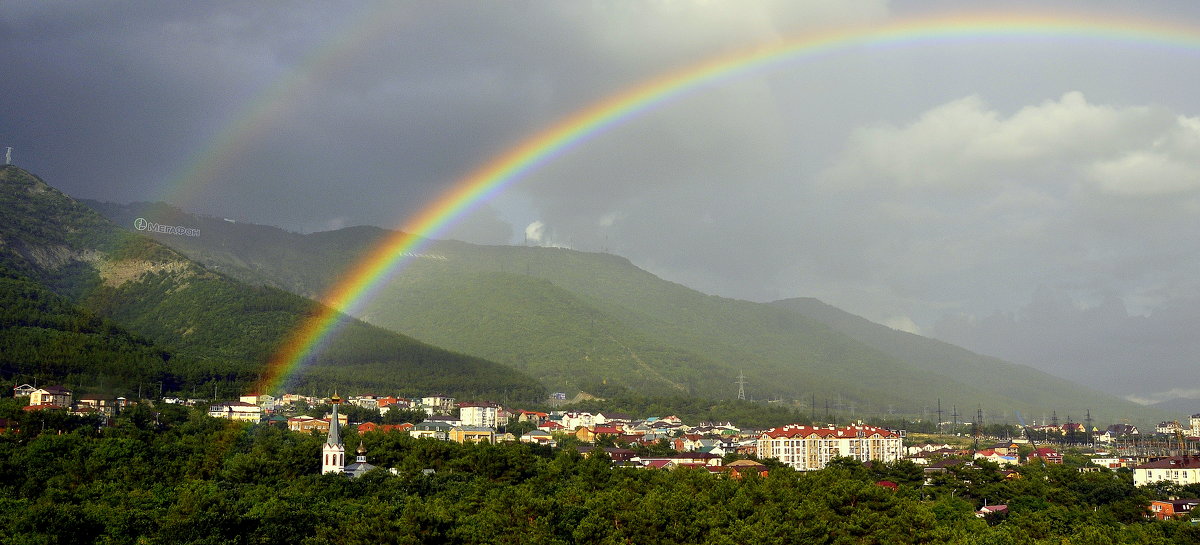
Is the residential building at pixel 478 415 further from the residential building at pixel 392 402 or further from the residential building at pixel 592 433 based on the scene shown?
the residential building at pixel 592 433

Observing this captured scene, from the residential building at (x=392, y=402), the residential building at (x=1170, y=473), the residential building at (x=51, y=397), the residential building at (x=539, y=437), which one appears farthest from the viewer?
the residential building at (x=392, y=402)

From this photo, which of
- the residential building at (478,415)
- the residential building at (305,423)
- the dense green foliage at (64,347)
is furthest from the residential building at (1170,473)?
the dense green foliage at (64,347)

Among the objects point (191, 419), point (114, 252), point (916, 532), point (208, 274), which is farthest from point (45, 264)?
point (916, 532)

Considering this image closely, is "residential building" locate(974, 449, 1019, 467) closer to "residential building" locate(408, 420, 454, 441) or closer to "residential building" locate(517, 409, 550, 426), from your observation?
"residential building" locate(517, 409, 550, 426)

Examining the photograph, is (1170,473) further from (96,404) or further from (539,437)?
(96,404)

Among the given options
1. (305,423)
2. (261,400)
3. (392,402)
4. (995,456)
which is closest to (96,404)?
(305,423)

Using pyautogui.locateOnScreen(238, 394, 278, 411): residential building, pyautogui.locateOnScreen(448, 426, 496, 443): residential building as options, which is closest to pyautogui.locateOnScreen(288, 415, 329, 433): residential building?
pyautogui.locateOnScreen(238, 394, 278, 411): residential building
